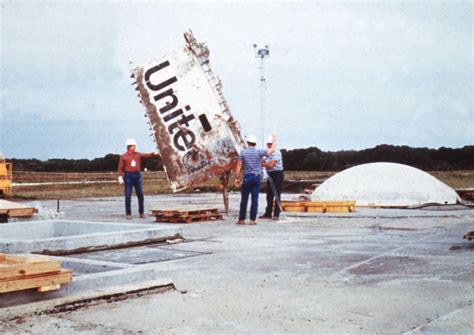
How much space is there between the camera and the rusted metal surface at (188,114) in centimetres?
1833

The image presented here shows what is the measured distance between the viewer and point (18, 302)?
6.15 metres

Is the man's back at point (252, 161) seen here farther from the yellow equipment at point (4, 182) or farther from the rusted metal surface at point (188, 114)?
the yellow equipment at point (4, 182)

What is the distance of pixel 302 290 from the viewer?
23.6 feet

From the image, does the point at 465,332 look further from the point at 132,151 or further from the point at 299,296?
the point at 132,151

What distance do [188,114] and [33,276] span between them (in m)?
12.6

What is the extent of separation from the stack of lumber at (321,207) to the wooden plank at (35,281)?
13.8m

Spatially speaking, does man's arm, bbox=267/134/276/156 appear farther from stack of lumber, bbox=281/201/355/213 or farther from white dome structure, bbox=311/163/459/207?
white dome structure, bbox=311/163/459/207

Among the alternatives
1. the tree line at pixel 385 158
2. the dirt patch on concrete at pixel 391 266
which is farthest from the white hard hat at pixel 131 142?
the tree line at pixel 385 158

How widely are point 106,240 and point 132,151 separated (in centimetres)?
690

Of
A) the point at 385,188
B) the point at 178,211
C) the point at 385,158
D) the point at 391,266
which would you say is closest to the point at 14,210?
the point at 178,211

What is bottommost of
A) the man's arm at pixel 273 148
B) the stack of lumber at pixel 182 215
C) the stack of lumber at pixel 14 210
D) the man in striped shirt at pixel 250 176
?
the stack of lumber at pixel 182 215

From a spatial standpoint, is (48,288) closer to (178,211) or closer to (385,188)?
(178,211)

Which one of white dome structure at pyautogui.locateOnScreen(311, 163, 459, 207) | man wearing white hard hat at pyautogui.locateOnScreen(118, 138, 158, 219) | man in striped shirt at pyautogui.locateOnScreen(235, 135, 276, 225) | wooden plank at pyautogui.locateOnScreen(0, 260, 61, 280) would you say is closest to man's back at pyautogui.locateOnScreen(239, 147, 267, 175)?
man in striped shirt at pyautogui.locateOnScreen(235, 135, 276, 225)

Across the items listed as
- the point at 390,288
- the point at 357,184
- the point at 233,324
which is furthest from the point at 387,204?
the point at 233,324
